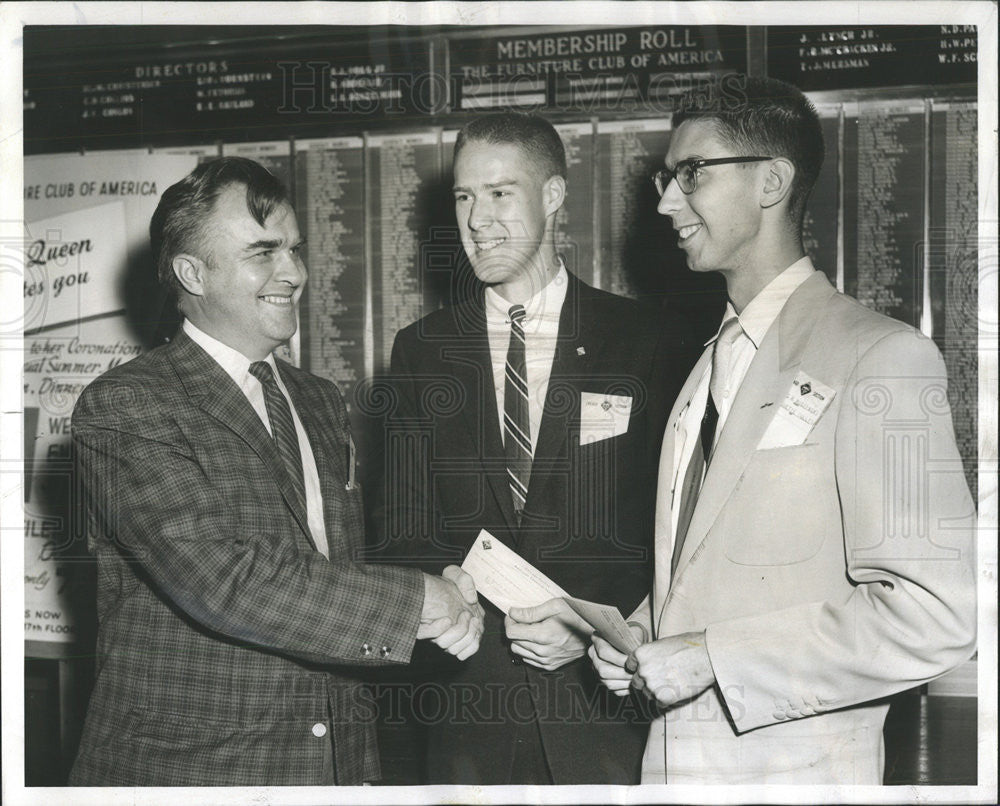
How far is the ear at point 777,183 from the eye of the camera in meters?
1.72

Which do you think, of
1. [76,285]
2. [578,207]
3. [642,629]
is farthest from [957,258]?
[76,285]

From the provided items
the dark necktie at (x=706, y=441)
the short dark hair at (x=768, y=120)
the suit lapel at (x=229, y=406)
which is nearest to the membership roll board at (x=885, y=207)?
the short dark hair at (x=768, y=120)

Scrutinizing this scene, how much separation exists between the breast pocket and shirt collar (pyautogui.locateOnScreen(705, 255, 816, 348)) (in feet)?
0.82

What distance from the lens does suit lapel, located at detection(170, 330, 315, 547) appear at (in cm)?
182

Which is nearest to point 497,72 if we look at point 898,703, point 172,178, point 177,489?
point 172,178

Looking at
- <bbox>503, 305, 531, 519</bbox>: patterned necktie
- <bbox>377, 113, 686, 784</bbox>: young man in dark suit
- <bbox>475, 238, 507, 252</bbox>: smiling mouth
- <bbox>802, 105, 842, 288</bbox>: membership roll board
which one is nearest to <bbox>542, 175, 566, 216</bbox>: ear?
<bbox>377, 113, 686, 784</bbox>: young man in dark suit

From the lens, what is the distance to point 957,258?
1.92 metres

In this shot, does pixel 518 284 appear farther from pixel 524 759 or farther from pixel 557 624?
pixel 524 759

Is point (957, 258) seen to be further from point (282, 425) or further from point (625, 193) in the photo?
point (282, 425)

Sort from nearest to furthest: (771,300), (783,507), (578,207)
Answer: (783,507)
(771,300)
(578,207)

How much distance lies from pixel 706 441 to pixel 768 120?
684mm

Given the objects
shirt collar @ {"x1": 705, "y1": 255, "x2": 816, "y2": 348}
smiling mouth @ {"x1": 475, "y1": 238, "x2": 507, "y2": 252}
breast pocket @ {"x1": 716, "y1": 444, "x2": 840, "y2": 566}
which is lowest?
breast pocket @ {"x1": 716, "y1": 444, "x2": 840, "y2": 566}

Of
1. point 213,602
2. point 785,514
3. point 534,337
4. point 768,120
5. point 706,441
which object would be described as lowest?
point 213,602

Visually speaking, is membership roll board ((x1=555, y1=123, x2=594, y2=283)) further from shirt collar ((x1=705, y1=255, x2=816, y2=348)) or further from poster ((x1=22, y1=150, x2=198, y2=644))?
poster ((x1=22, y1=150, x2=198, y2=644))
